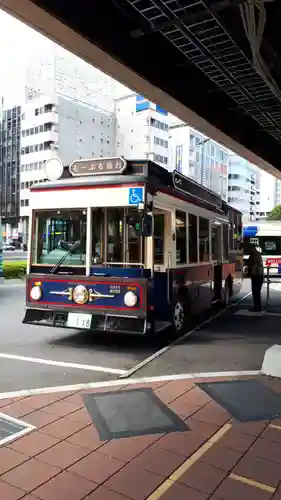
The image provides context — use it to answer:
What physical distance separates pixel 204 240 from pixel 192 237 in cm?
104

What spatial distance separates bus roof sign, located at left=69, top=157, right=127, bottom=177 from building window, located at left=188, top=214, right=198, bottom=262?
2.42m

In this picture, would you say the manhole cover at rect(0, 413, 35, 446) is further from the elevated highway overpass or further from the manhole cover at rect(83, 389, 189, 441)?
the elevated highway overpass

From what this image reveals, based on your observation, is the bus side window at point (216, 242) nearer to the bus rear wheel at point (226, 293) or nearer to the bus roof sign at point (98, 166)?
the bus rear wheel at point (226, 293)

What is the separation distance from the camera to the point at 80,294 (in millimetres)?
7637

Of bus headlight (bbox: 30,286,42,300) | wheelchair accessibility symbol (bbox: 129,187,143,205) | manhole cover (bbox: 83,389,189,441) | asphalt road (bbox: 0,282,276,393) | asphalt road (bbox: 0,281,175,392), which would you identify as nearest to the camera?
manhole cover (bbox: 83,389,189,441)

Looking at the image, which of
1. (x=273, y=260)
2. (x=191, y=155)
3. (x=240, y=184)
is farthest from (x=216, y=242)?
(x=240, y=184)

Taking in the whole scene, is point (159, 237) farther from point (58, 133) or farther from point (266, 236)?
point (58, 133)

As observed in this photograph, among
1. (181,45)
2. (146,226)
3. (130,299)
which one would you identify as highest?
(181,45)

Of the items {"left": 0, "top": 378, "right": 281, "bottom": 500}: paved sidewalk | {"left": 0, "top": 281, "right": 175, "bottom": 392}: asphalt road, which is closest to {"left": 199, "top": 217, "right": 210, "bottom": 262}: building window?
{"left": 0, "top": 281, "right": 175, "bottom": 392}: asphalt road

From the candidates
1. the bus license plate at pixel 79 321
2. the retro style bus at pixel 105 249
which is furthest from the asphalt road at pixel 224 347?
the bus license plate at pixel 79 321

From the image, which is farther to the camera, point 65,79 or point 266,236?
point 65,79

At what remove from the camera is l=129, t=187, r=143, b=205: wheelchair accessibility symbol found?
23.9 ft

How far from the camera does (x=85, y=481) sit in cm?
343

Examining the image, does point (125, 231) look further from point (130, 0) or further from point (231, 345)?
point (130, 0)
